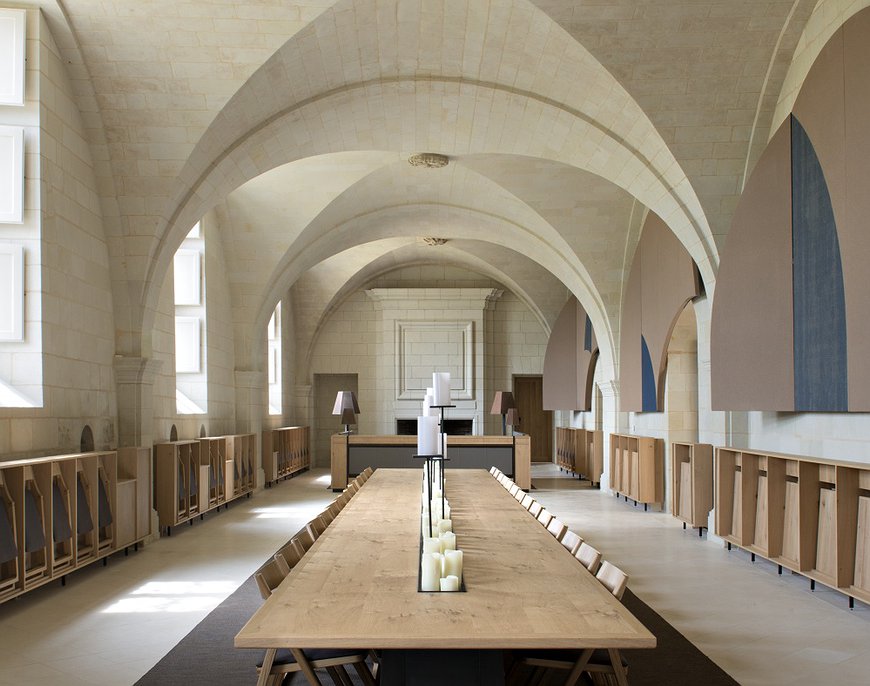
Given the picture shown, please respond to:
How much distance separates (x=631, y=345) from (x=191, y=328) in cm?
652

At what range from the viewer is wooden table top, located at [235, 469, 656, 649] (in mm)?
2648

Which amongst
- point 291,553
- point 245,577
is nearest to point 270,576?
point 291,553

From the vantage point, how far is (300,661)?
3072 millimetres

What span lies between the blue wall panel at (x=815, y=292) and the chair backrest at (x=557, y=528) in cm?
253

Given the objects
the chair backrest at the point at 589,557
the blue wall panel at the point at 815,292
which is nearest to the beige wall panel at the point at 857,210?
the blue wall panel at the point at 815,292

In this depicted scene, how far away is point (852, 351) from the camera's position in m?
5.98

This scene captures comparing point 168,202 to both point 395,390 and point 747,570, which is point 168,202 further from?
point 395,390

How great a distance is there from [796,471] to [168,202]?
20.7ft

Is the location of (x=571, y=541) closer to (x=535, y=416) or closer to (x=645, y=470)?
(x=645, y=470)

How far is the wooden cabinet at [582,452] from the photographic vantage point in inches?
585

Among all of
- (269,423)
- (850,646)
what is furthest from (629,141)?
(269,423)

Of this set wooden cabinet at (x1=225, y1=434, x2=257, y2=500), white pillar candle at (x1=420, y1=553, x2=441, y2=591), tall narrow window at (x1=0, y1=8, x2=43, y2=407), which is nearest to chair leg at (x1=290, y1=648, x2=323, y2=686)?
white pillar candle at (x1=420, y1=553, x2=441, y2=591)

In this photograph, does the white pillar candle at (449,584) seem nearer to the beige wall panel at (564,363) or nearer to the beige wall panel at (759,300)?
the beige wall panel at (759,300)

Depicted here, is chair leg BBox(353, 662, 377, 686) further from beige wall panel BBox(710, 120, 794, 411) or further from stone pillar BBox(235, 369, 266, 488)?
stone pillar BBox(235, 369, 266, 488)
